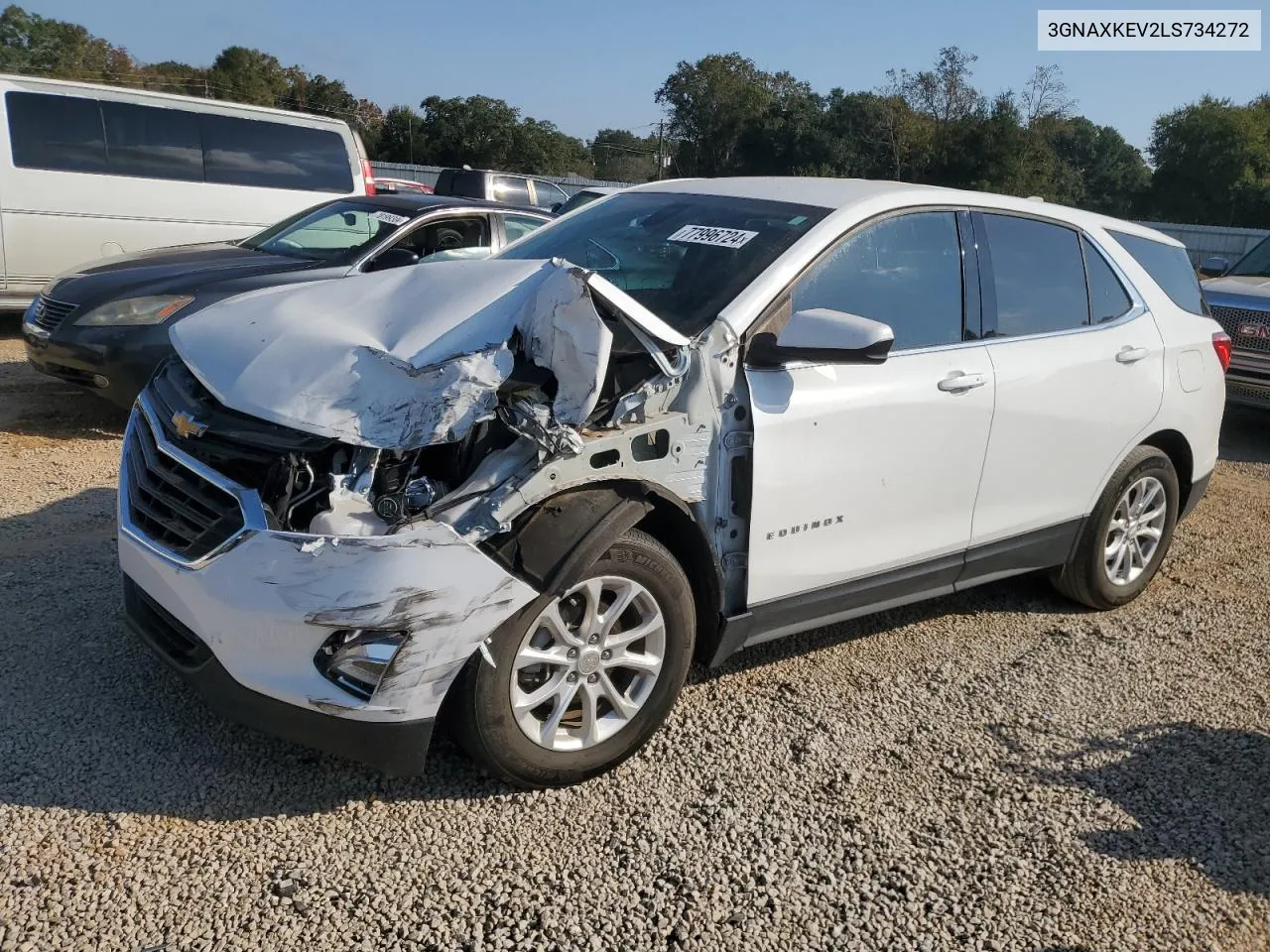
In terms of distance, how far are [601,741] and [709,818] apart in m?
0.39

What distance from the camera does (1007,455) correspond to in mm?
3873

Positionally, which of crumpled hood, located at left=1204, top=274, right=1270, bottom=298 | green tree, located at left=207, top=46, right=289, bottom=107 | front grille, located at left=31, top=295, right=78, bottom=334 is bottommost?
front grille, located at left=31, top=295, right=78, bottom=334

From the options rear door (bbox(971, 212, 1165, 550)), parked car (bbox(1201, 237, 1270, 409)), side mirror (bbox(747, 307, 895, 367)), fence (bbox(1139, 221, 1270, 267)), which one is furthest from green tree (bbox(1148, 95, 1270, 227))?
side mirror (bbox(747, 307, 895, 367))

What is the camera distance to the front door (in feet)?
10.4

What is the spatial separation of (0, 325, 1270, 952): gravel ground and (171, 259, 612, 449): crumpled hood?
Answer: 1116 millimetres

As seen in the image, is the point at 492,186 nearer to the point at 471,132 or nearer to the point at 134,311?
the point at 134,311

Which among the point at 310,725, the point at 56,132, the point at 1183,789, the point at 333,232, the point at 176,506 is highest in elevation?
the point at 56,132

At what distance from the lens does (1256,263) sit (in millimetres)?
10031

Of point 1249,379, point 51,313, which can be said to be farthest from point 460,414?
point 1249,379

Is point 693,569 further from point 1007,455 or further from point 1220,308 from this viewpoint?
point 1220,308

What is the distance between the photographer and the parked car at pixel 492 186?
47.4ft

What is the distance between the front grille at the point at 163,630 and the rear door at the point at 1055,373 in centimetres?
282

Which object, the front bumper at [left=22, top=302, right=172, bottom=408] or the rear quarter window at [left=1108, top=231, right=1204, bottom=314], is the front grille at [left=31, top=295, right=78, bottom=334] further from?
the rear quarter window at [left=1108, top=231, right=1204, bottom=314]

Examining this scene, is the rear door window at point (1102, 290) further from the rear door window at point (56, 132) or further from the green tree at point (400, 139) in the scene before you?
the green tree at point (400, 139)
